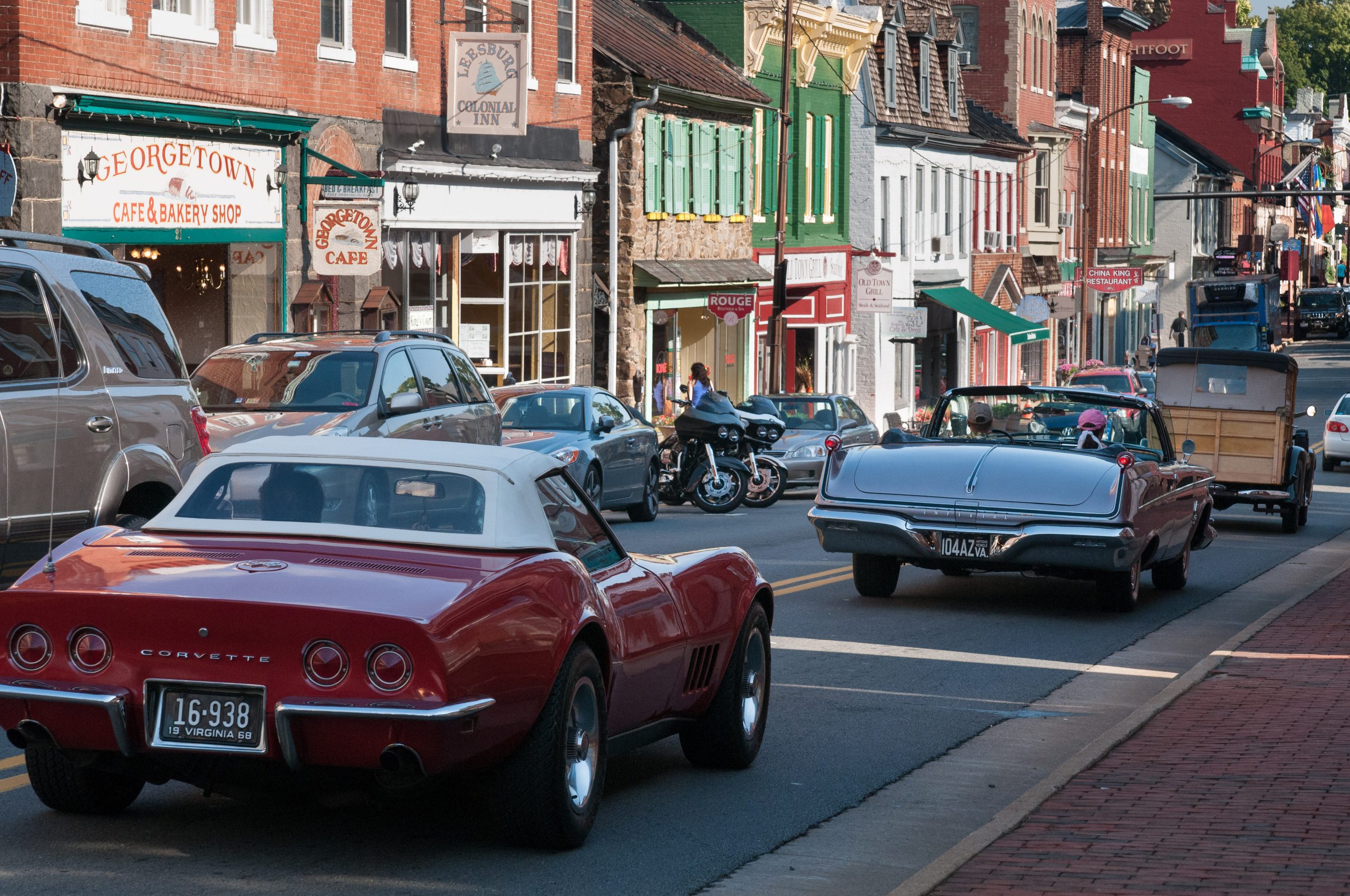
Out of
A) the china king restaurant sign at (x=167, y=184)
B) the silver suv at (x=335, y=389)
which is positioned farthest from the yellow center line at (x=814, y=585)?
the china king restaurant sign at (x=167, y=184)

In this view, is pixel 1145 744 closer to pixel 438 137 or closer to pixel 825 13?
pixel 438 137

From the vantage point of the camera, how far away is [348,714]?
5.64 metres

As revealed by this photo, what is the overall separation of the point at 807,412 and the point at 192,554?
24.1 m

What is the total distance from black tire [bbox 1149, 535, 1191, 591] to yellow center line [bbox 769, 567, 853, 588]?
2.47 meters

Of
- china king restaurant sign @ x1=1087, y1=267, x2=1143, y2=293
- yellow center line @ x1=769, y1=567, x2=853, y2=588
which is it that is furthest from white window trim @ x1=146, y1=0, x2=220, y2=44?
china king restaurant sign @ x1=1087, y1=267, x2=1143, y2=293

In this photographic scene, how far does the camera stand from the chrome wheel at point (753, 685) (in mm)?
8125

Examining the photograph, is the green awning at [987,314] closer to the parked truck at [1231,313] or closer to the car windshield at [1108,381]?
the parked truck at [1231,313]

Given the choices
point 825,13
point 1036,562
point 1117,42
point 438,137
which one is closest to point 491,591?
point 1036,562

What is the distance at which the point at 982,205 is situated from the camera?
58594 millimetres

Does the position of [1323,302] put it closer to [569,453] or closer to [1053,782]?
[569,453]

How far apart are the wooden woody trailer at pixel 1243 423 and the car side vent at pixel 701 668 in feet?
51.8

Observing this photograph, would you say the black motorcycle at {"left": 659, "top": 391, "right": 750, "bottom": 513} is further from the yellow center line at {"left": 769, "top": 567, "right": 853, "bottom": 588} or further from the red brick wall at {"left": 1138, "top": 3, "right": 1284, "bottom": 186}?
the red brick wall at {"left": 1138, "top": 3, "right": 1284, "bottom": 186}

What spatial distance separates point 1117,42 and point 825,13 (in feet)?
111

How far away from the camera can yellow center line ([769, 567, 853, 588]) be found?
15.3 meters
